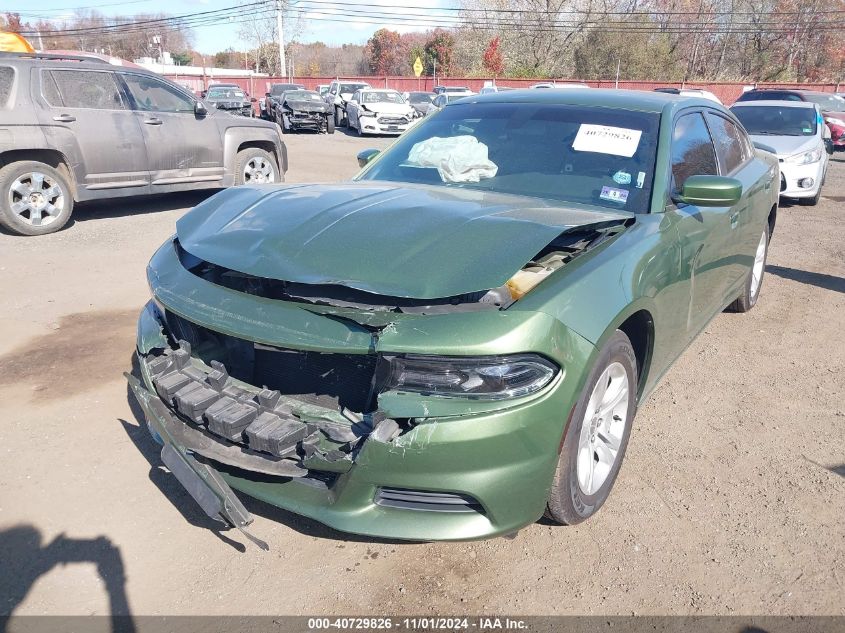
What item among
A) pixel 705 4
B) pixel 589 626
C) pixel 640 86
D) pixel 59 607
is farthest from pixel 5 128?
pixel 705 4

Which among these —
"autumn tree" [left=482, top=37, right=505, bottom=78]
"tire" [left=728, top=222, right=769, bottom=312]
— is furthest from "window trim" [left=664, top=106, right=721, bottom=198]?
"autumn tree" [left=482, top=37, right=505, bottom=78]

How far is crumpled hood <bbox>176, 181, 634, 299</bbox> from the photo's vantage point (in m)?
2.29

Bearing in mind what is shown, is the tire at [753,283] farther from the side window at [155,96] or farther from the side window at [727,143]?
the side window at [155,96]

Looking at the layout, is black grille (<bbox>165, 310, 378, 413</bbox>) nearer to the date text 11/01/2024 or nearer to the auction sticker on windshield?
the date text 11/01/2024

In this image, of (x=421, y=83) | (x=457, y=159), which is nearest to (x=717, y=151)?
(x=457, y=159)

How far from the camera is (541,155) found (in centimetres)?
346

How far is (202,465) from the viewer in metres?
2.30

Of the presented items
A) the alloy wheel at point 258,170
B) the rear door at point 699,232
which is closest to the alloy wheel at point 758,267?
the rear door at point 699,232

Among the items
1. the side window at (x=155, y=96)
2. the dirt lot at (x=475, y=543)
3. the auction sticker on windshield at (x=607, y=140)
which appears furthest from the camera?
the side window at (x=155, y=96)

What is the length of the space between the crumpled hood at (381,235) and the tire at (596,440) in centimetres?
54

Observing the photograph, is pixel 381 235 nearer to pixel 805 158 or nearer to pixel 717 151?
pixel 717 151

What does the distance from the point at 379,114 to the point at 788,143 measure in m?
13.7

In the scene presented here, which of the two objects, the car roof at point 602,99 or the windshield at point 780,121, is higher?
the car roof at point 602,99

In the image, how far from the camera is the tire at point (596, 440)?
2334 mm
